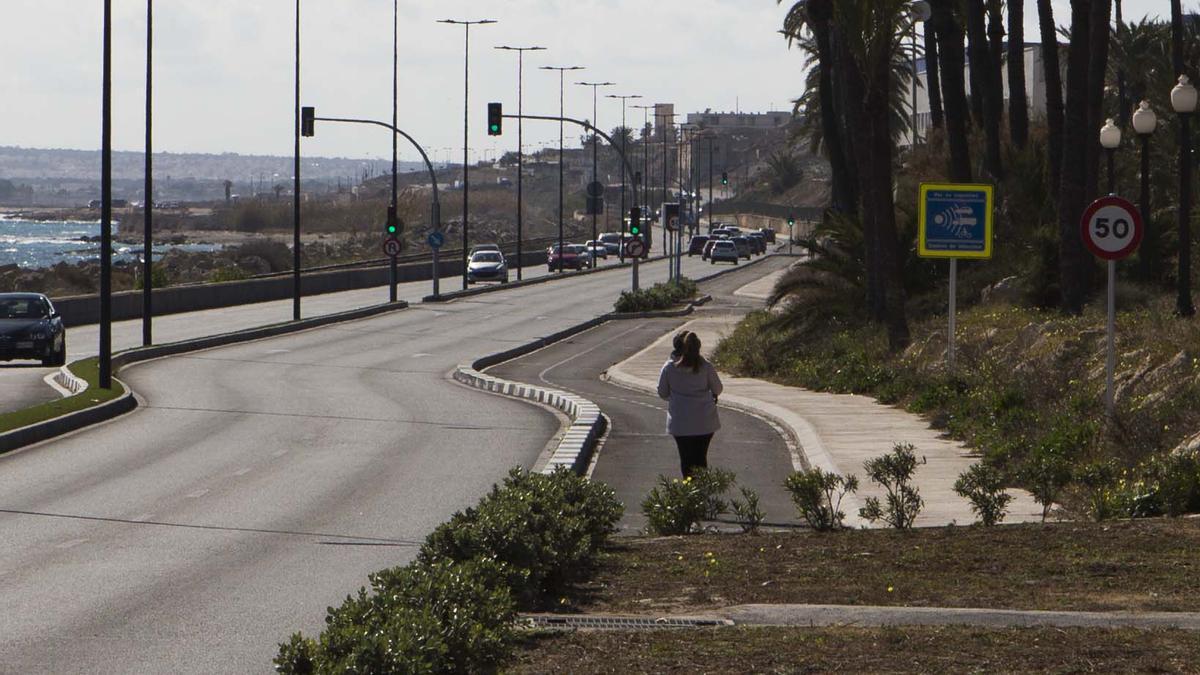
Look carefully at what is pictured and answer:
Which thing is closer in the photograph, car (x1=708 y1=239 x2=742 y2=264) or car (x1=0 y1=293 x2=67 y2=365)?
car (x1=0 y1=293 x2=67 y2=365)

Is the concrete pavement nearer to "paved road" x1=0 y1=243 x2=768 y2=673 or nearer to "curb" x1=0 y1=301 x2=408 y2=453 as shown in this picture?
"paved road" x1=0 y1=243 x2=768 y2=673

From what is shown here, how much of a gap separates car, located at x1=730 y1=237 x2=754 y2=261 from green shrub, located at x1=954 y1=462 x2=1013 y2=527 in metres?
100

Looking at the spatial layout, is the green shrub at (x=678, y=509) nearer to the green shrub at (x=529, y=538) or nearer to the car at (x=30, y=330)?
the green shrub at (x=529, y=538)

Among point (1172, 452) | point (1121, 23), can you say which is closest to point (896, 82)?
point (1121, 23)

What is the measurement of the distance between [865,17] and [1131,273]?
6604mm

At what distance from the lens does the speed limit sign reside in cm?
1694

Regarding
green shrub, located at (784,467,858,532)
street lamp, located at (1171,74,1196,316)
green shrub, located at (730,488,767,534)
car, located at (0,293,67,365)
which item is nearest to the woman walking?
green shrub, located at (730,488,767,534)

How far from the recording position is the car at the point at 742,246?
114m

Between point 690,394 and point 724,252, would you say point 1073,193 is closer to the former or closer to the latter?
point 690,394

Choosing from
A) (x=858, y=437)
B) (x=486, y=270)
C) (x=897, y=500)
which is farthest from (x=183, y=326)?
(x=897, y=500)

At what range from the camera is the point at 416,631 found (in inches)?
269

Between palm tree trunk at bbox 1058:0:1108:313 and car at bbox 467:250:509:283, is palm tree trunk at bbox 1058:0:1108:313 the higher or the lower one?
the higher one

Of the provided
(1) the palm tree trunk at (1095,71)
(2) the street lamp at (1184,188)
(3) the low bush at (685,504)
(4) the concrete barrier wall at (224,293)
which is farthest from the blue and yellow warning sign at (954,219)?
(4) the concrete barrier wall at (224,293)

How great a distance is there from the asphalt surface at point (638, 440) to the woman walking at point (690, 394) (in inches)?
34.2
